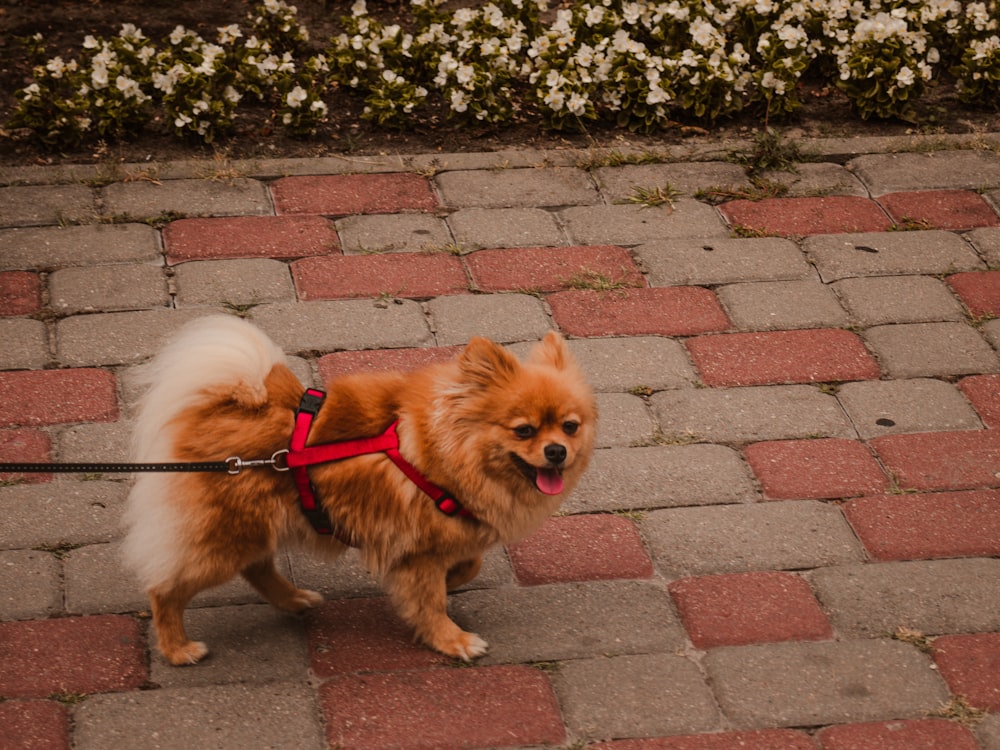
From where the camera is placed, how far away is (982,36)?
6812 millimetres

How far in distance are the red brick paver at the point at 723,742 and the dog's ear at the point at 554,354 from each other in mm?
1031

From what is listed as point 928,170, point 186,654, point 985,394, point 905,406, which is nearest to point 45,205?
point 186,654

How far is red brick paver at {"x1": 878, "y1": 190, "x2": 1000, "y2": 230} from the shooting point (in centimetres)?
569

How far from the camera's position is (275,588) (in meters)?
3.56

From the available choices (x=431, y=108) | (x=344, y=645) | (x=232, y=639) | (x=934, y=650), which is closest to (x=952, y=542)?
(x=934, y=650)

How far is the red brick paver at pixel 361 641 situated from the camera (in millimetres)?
3469

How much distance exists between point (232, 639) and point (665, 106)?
399 centimetres

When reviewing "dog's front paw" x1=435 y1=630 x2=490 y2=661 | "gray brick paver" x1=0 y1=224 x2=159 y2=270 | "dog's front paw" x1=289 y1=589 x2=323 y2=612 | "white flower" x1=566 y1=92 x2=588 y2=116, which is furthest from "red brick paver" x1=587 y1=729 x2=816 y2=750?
"white flower" x1=566 y1=92 x2=588 y2=116

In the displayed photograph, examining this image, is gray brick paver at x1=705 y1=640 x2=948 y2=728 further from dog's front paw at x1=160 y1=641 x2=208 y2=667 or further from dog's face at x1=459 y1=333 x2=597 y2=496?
dog's front paw at x1=160 y1=641 x2=208 y2=667

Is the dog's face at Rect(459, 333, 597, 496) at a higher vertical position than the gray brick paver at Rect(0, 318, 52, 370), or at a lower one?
higher

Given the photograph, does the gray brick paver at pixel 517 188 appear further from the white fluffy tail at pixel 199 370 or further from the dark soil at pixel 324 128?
the white fluffy tail at pixel 199 370

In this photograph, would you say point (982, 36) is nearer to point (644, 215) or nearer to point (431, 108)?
point (644, 215)

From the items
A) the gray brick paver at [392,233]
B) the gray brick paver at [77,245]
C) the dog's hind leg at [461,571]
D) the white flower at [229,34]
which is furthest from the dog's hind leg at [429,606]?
the white flower at [229,34]

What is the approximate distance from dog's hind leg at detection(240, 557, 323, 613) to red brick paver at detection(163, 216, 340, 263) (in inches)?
76.2
